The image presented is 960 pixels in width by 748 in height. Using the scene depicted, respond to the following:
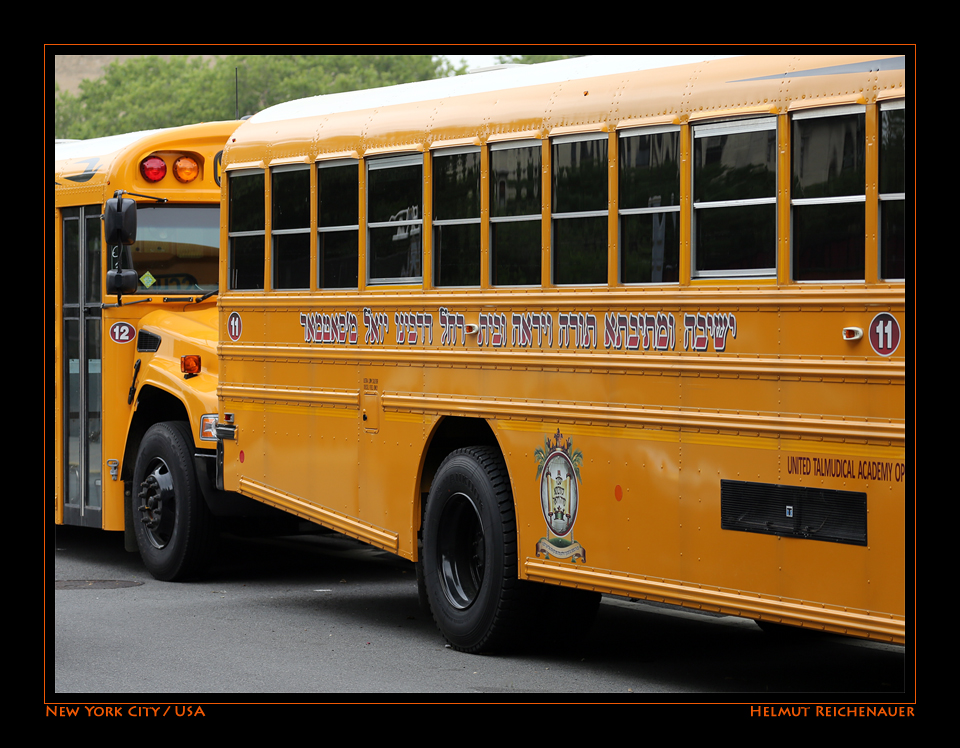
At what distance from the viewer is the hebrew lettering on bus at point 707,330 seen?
261 inches

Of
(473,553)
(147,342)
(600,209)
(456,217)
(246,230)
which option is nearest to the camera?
(600,209)

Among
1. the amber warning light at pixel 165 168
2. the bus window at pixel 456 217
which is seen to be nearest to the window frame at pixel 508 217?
the bus window at pixel 456 217

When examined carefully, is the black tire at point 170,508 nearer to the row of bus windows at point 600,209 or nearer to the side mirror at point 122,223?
the side mirror at point 122,223

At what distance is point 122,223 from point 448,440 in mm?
3814

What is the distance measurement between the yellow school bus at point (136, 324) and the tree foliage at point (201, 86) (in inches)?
1528

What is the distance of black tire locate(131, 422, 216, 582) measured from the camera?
10.9 metres

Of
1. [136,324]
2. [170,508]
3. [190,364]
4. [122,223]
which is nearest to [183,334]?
[190,364]

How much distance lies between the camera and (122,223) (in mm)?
11000

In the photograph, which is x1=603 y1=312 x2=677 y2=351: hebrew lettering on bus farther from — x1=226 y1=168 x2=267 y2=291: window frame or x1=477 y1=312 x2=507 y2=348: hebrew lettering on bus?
→ x1=226 y1=168 x2=267 y2=291: window frame

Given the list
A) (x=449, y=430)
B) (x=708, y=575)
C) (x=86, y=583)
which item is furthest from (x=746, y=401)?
(x=86, y=583)

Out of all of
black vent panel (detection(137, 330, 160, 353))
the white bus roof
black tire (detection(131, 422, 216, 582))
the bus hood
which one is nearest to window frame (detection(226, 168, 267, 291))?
the white bus roof

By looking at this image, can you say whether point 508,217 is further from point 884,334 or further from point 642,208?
point 884,334

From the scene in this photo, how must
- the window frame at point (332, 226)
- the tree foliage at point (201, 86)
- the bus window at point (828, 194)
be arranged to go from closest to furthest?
the bus window at point (828, 194)
the window frame at point (332, 226)
the tree foliage at point (201, 86)
